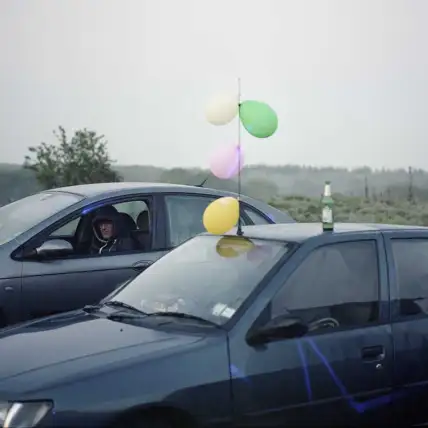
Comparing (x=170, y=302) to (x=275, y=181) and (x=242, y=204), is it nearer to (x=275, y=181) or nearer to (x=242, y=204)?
(x=242, y=204)

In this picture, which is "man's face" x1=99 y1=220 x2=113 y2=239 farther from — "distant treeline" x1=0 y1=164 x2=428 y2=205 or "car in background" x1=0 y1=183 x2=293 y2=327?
"distant treeline" x1=0 y1=164 x2=428 y2=205

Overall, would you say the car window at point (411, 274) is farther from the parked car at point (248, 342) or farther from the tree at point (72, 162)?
the tree at point (72, 162)

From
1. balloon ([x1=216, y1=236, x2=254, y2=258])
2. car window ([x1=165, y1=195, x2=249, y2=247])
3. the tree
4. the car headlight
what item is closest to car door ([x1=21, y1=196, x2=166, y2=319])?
car window ([x1=165, y1=195, x2=249, y2=247])

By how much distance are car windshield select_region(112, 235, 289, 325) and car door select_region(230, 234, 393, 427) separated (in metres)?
0.16

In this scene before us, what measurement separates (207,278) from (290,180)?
1183 centimetres

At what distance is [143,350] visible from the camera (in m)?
3.93

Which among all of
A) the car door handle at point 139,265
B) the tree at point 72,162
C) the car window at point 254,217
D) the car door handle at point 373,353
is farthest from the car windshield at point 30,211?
the tree at point 72,162

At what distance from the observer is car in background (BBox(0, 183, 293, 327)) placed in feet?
20.4

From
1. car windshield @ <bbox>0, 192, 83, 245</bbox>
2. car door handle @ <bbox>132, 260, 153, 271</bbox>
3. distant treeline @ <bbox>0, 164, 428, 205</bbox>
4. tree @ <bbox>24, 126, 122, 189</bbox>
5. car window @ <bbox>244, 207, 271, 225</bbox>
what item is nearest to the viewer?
car windshield @ <bbox>0, 192, 83, 245</bbox>

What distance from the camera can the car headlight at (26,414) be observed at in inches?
141

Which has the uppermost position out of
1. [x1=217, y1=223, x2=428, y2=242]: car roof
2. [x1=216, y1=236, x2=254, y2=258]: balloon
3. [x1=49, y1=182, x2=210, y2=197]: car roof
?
[x1=49, y1=182, x2=210, y2=197]: car roof

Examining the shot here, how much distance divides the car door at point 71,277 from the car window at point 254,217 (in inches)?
36.0

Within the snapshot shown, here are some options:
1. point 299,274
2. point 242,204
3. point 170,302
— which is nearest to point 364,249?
point 299,274

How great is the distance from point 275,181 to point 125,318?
1170cm
